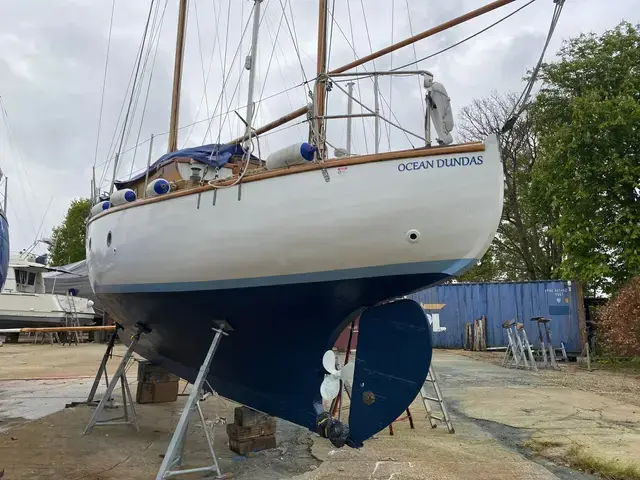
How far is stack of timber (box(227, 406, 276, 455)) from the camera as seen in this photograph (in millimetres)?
5277

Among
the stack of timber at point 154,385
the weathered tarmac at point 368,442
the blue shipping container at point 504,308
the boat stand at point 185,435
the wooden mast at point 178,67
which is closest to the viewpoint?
the boat stand at point 185,435

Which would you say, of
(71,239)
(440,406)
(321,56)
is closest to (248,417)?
(440,406)

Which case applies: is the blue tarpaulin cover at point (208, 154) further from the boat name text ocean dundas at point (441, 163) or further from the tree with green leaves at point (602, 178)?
the tree with green leaves at point (602, 178)

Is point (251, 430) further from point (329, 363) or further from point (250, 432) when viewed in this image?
point (329, 363)

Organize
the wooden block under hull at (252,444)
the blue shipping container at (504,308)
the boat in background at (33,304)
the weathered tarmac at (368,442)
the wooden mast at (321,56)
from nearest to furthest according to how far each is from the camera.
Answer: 1. the weathered tarmac at (368,442)
2. the wooden block under hull at (252,444)
3. the wooden mast at (321,56)
4. the blue shipping container at (504,308)
5. the boat in background at (33,304)

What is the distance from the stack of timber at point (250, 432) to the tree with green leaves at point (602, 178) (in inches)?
481

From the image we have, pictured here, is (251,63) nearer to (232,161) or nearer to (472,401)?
(232,161)

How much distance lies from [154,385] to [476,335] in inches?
498

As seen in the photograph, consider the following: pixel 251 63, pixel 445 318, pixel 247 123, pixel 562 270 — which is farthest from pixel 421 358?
pixel 445 318

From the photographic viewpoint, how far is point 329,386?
4.50 m

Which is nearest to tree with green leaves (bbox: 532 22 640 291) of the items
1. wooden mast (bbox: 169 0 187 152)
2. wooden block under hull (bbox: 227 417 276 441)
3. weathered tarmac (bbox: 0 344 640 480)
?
weathered tarmac (bbox: 0 344 640 480)

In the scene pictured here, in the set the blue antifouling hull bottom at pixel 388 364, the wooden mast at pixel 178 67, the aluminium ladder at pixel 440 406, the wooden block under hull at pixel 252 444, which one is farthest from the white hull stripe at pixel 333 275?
the wooden mast at pixel 178 67

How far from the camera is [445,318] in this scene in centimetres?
1880

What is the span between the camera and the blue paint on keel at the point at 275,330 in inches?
167
